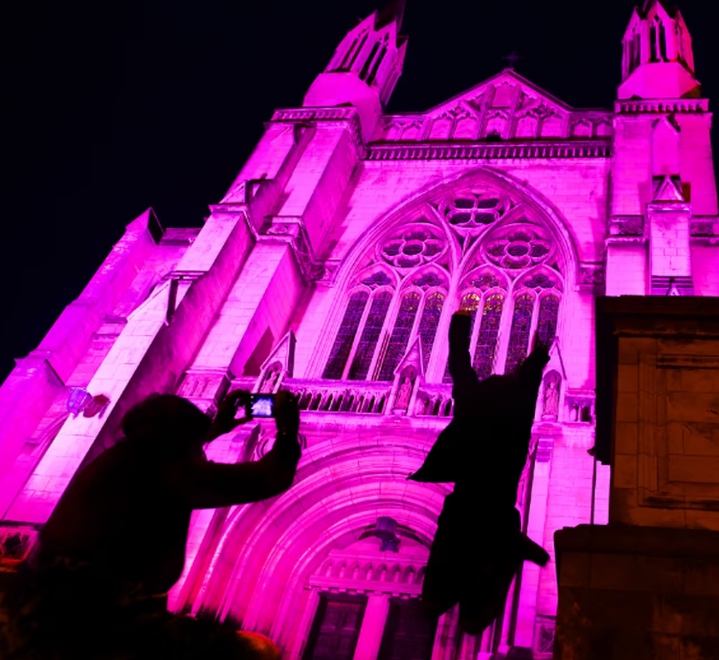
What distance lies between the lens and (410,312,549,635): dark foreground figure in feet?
12.8

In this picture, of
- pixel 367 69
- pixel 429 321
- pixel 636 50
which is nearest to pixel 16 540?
pixel 429 321

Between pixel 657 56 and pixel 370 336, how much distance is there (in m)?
12.8

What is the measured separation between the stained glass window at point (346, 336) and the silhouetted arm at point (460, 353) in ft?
33.7

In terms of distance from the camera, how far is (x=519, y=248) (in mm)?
17203

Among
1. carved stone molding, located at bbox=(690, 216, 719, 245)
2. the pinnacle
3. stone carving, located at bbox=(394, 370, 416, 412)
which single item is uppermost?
the pinnacle


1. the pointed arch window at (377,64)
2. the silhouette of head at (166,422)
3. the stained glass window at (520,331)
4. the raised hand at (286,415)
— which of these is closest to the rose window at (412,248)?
the stained glass window at (520,331)

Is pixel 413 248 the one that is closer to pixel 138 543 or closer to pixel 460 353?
pixel 460 353

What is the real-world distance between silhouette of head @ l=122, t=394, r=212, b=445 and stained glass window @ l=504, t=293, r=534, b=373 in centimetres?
1127

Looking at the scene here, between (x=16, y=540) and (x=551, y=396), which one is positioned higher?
(x=551, y=396)

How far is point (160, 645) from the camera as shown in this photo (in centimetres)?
226

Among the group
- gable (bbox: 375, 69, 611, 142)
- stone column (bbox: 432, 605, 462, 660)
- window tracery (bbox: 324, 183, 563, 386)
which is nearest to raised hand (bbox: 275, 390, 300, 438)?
stone column (bbox: 432, 605, 462, 660)

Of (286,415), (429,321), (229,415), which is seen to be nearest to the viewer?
(286,415)

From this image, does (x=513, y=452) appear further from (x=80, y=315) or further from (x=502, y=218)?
(x=502, y=218)

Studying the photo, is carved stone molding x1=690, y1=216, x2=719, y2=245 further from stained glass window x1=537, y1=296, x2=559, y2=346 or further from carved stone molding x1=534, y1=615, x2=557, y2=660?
carved stone molding x1=534, y1=615, x2=557, y2=660
